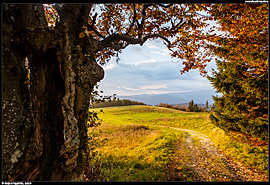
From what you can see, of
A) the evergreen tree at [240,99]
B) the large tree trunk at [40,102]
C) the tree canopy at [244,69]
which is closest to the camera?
the large tree trunk at [40,102]

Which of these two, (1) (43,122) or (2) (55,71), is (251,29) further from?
(1) (43,122)

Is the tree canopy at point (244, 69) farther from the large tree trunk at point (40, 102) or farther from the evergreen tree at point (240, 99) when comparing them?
the large tree trunk at point (40, 102)

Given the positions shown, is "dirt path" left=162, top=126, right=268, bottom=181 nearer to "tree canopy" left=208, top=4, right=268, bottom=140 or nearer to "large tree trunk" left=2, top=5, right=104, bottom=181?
"tree canopy" left=208, top=4, right=268, bottom=140

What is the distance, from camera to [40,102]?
2.70 m

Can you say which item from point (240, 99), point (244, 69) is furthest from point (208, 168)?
point (244, 69)

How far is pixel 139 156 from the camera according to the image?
680 cm

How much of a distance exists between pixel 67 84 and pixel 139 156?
5.90m

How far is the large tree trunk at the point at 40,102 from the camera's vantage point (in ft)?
8.26

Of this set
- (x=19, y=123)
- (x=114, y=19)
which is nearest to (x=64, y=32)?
(x=19, y=123)

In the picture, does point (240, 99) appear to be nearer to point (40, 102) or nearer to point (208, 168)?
point (208, 168)

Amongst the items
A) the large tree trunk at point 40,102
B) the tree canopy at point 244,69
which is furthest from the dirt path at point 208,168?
the large tree trunk at point 40,102

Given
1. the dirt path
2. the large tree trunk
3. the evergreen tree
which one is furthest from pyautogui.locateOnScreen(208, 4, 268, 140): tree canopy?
the large tree trunk

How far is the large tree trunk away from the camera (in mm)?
2518

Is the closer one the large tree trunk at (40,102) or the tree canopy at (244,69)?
the large tree trunk at (40,102)
